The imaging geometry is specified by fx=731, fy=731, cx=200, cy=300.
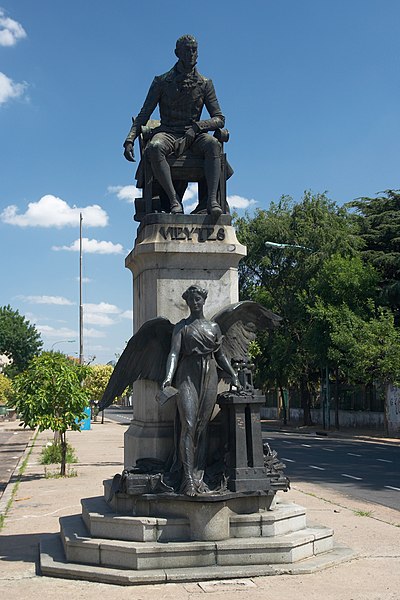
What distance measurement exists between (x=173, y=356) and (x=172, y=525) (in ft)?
5.52

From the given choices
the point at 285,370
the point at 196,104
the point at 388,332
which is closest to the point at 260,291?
the point at 285,370

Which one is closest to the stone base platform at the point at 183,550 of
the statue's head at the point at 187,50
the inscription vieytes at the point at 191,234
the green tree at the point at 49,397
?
the inscription vieytes at the point at 191,234

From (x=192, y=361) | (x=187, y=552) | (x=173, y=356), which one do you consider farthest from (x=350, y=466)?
(x=187, y=552)

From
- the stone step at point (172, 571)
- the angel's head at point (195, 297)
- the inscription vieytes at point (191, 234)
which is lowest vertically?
the stone step at point (172, 571)

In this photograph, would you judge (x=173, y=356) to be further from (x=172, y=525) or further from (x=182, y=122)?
(x=182, y=122)

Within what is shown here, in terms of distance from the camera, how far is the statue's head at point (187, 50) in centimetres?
909

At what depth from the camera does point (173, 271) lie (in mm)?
8586

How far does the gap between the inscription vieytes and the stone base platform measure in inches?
124

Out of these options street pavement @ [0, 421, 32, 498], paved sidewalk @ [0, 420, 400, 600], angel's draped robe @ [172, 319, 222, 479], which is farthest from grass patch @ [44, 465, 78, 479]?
angel's draped robe @ [172, 319, 222, 479]

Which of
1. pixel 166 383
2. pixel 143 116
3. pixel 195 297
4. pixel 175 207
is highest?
pixel 143 116

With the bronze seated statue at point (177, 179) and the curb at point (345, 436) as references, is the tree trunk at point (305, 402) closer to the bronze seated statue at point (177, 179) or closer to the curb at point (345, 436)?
the curb at point (345, 436)

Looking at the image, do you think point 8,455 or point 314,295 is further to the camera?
point 314,295

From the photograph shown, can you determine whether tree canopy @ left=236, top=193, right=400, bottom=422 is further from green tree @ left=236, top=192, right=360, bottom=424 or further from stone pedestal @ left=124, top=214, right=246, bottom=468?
stone pedestal @ left=124, top=214, right=246, bottom=468

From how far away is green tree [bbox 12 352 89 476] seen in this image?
19.1 metres
